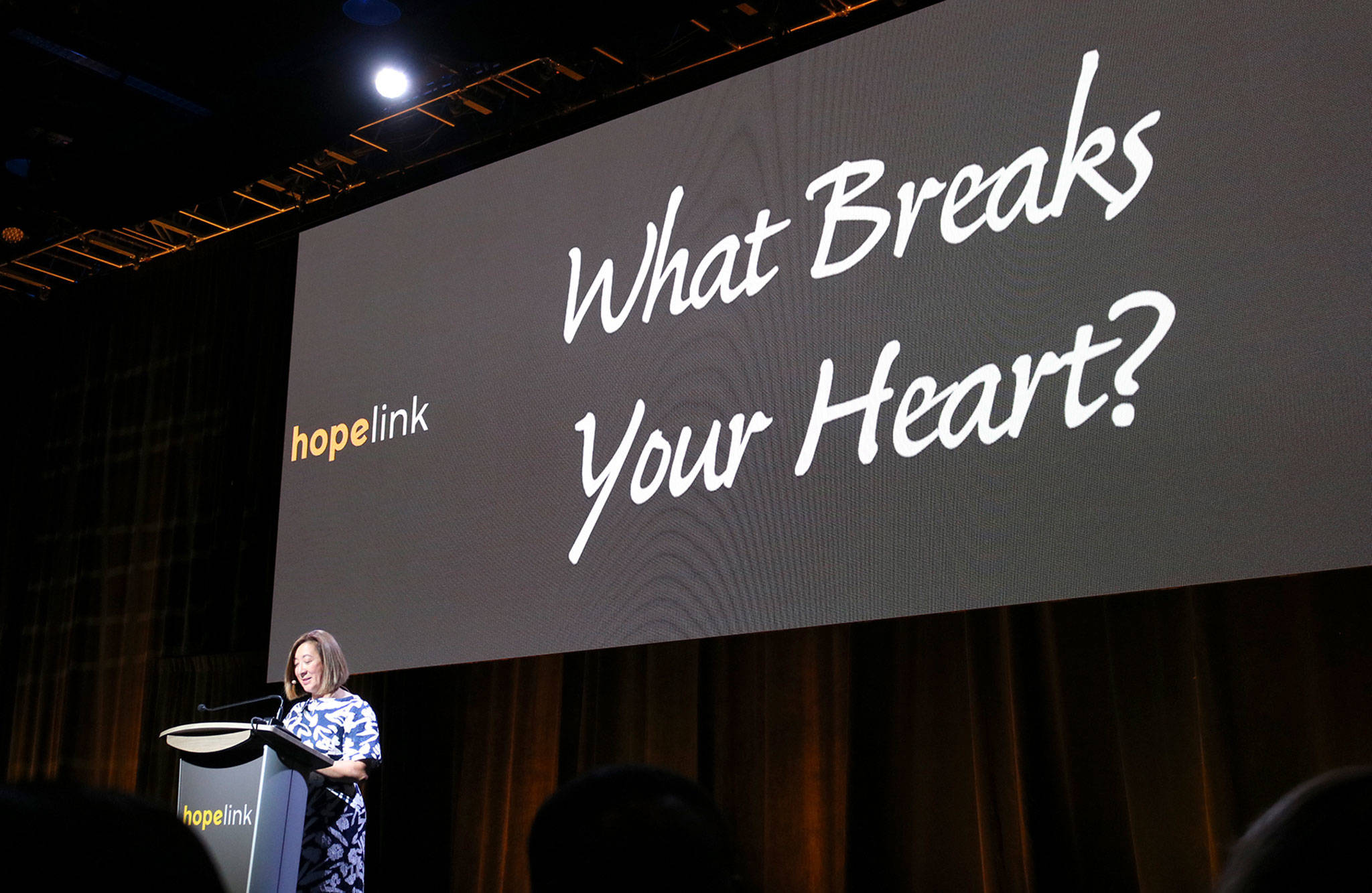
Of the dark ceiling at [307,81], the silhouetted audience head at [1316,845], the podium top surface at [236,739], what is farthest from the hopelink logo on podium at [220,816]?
the silhouetted audience head at [1316,845]

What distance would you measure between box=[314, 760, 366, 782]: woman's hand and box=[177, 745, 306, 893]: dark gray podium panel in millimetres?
127

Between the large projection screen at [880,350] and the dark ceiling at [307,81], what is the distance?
432mm

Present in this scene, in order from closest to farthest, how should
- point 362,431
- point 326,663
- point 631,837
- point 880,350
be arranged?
point 631,837 → point 880,350 → point 326,663 → point 362,431

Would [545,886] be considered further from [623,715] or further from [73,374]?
[73,374]

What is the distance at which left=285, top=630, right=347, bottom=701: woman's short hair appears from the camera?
3.48 m

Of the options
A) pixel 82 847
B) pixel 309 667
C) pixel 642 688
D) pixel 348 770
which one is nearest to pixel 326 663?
pixel 309 667

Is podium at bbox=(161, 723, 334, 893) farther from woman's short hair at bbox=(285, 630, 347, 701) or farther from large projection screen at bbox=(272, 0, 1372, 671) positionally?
large projection screen at bbox=(272, 0, 1372, 671)

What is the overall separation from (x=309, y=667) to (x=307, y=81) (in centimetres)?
207

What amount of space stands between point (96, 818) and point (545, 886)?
31 cm

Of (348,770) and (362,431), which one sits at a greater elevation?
(362,431)

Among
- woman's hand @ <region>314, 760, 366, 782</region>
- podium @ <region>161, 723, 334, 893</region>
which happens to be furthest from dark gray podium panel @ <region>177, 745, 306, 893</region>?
woman's hand @ <region>314, 760, 366, 782</region>

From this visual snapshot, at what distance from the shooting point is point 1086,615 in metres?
3.73

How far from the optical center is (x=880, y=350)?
309 cm

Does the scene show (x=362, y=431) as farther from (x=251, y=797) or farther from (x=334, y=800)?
(x=251, y=797)
